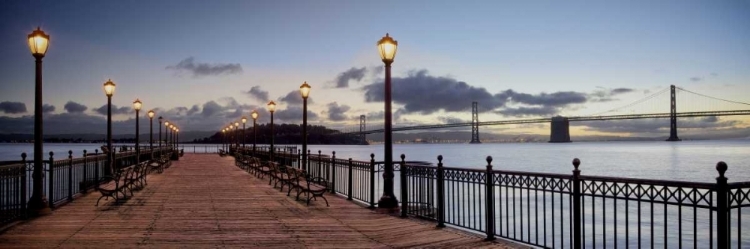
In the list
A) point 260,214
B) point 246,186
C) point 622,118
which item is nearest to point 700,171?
point 622,118

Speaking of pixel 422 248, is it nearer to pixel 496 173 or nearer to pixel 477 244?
pixel 477 244

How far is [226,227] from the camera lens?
995 centimetres

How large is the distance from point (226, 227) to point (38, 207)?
4.48 metres

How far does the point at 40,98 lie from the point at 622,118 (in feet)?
375

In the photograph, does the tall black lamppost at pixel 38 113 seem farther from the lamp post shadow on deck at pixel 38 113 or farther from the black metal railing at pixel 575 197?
the black metal railing at pixel 575 197

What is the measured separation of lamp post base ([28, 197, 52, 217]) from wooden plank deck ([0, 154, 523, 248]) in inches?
8.0

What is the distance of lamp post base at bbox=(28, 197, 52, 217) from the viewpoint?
38.0 feet

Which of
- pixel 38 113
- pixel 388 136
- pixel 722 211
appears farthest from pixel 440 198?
pixel 38 113

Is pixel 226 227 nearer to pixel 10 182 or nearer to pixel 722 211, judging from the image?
pixel 10 182

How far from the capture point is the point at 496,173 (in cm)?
876

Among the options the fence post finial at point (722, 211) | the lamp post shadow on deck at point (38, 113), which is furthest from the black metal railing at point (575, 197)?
the lamp post shadow on deck at point (38, 113)

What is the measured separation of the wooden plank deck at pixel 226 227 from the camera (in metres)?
8.49

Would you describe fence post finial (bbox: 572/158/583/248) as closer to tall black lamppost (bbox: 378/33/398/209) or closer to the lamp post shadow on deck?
tall black lamppost (bbox: 378/33/398/209)

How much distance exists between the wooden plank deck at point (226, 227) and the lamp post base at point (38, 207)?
204 mm
